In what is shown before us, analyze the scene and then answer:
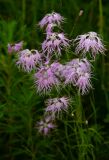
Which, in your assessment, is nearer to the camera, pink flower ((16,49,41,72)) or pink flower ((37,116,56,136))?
pink flower ((16,49,41,72))

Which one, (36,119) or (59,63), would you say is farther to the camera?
(36,119)

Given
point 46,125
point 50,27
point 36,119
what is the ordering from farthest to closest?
1. point 36,119
2. point 46,125
3. point 50,27

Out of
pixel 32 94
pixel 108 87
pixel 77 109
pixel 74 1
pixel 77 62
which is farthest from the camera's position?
pixel 74 1

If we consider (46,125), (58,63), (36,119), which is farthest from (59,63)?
(36,119)

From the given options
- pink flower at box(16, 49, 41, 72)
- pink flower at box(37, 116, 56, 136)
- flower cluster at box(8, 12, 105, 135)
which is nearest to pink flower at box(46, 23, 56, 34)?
flower cluster at box(8, 12, 105, 135)

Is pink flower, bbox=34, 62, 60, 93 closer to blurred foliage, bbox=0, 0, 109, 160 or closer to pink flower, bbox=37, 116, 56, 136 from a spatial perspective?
blurred foliage, bbox=0, 0, 109, 160

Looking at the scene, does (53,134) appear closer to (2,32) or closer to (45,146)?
(45,146)

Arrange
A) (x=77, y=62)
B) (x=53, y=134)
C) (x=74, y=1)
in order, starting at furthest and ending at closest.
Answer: (x=74, y=1) < (x=53, y=134) < (x=77, y=62)

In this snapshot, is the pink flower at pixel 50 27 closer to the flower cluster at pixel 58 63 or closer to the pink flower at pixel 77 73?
the flower cluster at pixel 58 63

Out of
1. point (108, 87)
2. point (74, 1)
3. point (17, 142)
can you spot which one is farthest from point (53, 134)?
point (74, 1)

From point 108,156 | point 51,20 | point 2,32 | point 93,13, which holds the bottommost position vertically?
point 108,156

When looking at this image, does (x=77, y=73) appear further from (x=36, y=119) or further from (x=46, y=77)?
(x=36, y=119)
